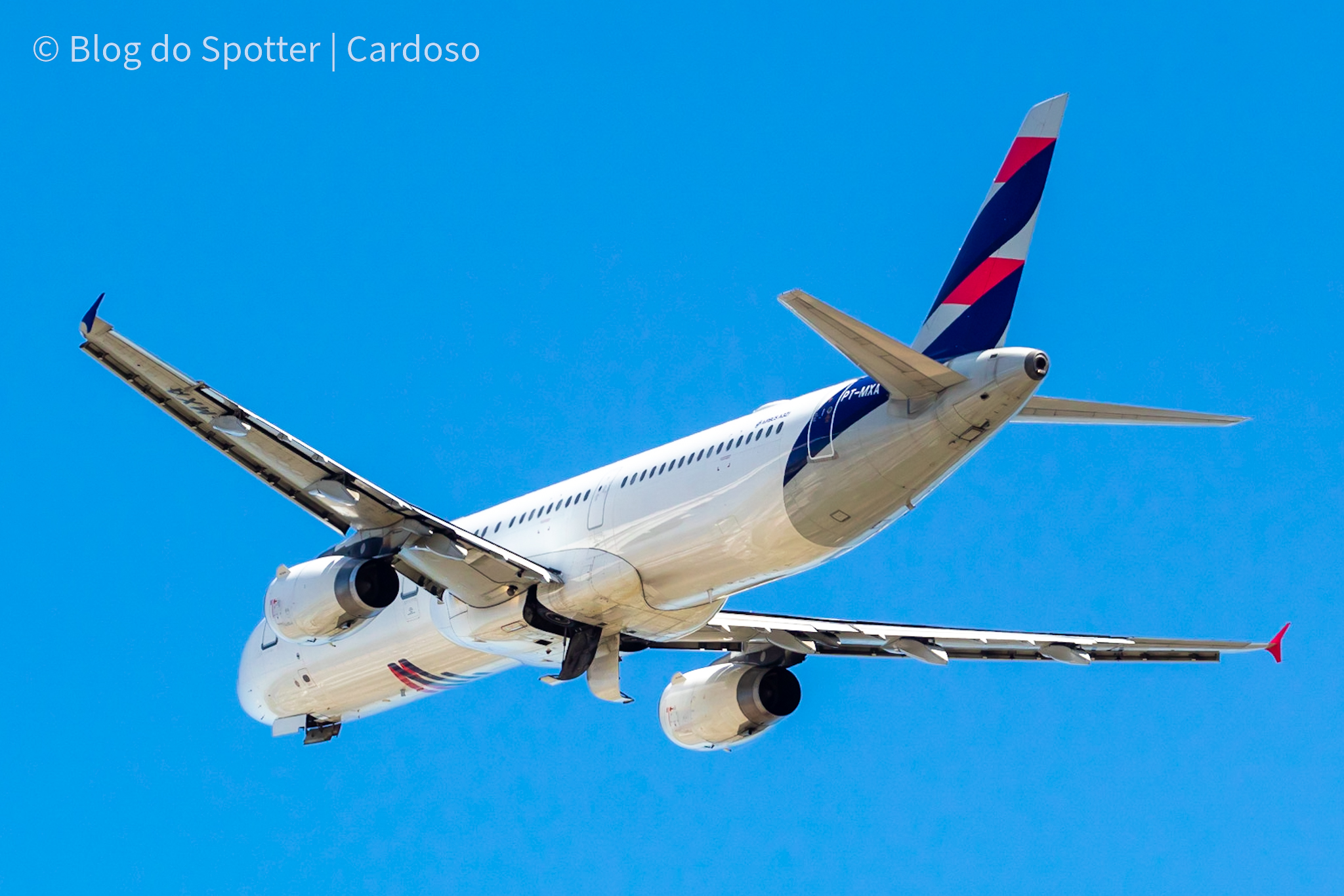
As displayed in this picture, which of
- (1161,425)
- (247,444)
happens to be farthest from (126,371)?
(1161,425)

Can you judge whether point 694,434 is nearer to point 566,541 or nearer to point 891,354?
point 566,541

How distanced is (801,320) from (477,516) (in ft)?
35.5

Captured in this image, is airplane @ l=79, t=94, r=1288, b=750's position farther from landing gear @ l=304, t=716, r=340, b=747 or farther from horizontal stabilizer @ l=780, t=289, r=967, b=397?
landing gear @ l=304, t=716, r=340, b=747

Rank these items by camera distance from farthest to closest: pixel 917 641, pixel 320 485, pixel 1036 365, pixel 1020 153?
pixel 917 641 < pixel 320 485 < pixel 1020 153 < pixel 1036 365

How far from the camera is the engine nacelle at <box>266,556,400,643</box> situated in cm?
2562

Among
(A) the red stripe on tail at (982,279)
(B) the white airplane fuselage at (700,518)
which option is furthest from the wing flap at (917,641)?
(A) the red stripe on tail at (982,279)

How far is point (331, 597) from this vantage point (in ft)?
84.0

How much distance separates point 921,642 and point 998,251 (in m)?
9.24

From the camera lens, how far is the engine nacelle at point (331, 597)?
84.1 ft

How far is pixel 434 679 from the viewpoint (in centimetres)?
3044

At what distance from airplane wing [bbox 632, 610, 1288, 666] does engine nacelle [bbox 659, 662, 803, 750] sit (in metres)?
0.51

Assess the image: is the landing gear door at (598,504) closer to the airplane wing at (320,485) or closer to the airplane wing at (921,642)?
the airplane wing at (320,485)

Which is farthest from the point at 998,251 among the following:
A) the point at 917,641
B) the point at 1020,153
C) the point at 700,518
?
the point at 917,641

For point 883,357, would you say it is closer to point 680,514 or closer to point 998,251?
point 998,251
